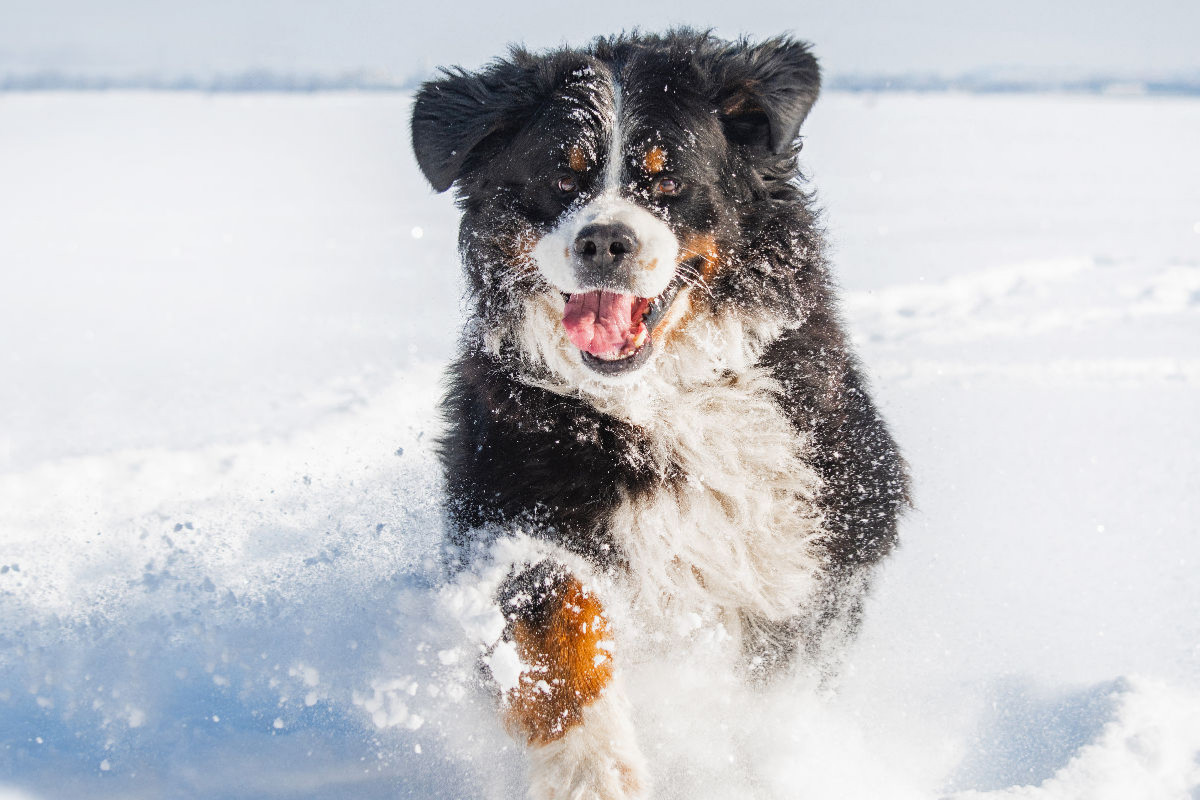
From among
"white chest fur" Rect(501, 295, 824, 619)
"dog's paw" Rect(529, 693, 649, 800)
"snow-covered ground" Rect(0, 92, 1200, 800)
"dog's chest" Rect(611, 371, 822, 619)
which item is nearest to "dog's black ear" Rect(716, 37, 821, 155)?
"white chest fur" Rect(501, 295, 824, 619)

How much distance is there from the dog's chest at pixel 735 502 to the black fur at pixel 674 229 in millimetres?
56

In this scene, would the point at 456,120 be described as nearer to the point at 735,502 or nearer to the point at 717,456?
the point at 717,456

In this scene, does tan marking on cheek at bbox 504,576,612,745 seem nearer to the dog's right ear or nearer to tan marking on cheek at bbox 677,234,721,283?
tan marking on cheek at bbox 677,234,721,283

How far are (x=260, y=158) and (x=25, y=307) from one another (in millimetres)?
5152

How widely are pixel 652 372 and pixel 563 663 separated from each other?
2.94ft

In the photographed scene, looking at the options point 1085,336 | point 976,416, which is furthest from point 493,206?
point 1085,336

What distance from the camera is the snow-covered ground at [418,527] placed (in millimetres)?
2758

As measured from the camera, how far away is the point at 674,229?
2.72 meters

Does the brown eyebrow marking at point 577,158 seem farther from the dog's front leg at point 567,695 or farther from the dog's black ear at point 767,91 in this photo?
the dog's front leg at point 567,695

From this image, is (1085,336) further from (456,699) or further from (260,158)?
(260,158)

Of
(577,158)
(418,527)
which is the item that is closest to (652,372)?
(577,158)

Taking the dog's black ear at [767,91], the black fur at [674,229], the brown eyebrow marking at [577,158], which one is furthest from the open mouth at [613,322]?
the dog's black ear at [767,91]

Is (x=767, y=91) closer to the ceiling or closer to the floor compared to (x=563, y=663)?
closer to the ceiling

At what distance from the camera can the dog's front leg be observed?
2.45 metres
